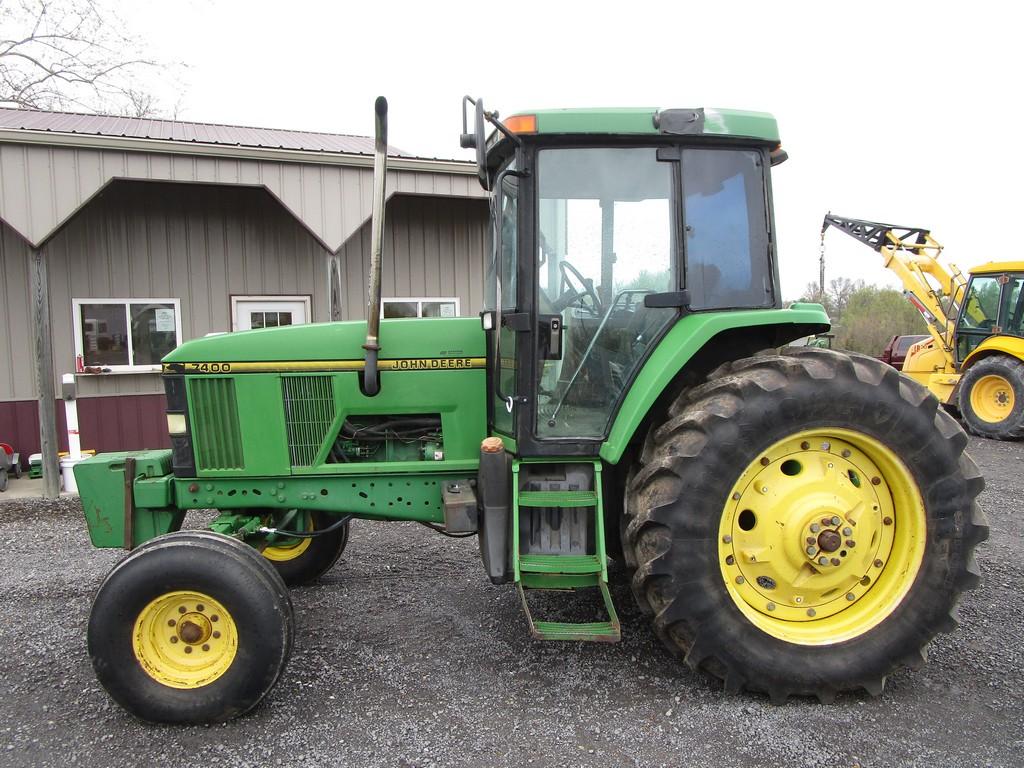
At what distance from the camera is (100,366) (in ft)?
24.2

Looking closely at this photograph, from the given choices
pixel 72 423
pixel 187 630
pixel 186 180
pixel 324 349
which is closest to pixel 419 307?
pixel 186 180

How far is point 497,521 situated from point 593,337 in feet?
2.93

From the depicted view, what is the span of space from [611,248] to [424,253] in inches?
230

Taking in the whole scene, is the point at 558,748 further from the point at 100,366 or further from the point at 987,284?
the point at 987,284

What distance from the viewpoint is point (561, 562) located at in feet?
9.70

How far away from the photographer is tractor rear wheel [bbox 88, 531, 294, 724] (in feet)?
8.75

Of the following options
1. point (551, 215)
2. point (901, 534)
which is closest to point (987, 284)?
point (901, 534)

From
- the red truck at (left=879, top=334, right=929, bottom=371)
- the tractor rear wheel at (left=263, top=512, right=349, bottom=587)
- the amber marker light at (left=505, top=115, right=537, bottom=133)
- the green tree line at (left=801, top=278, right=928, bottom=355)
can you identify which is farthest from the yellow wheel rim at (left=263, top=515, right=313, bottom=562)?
the green tree line at (left=801, top=278, right=928, bottom=355)

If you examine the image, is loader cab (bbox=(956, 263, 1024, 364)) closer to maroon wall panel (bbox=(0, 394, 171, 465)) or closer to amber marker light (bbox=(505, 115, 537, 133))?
amber marker light (bbox=(505, 115, 537, 133))

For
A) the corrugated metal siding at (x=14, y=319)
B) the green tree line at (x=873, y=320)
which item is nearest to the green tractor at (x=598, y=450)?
the corrugated metal siding at (x=14, y=319)

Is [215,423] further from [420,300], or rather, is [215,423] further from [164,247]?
[420,300]

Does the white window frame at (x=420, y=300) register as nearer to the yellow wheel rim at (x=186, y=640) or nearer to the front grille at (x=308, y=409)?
the front grille at (x=308, y=409)

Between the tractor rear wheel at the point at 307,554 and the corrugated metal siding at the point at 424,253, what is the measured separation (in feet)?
14.6

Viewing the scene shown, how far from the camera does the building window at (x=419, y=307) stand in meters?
8.48
